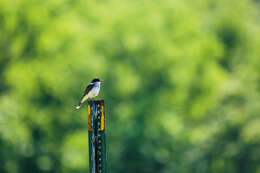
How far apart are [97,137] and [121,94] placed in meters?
29.2

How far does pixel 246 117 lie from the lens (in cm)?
3312

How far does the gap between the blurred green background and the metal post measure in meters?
20.2

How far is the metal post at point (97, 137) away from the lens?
1085 cm

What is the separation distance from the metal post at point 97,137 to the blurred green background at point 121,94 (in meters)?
20.2

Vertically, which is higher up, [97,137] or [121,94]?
[121,94]

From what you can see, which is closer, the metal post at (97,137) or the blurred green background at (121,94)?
the metal post at (97,137)

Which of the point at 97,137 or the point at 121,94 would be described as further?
the point at 121,94

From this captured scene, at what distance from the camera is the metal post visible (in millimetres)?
10852

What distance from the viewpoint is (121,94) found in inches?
1580

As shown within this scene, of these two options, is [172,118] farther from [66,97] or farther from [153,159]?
[66,97]

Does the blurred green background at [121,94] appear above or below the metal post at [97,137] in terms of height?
above

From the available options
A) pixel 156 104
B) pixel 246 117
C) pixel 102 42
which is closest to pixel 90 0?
pixel 102 42

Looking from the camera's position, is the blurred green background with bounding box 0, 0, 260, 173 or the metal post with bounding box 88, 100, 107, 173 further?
the blurred green background with bounding box 0, 0, 260, 173

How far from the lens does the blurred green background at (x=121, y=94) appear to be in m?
34.1
